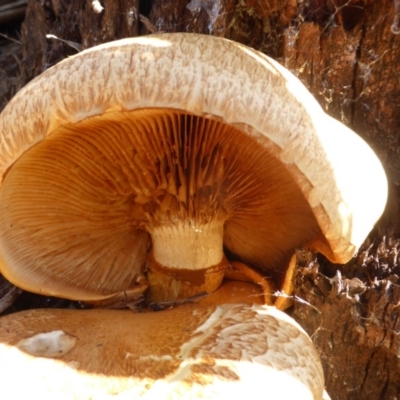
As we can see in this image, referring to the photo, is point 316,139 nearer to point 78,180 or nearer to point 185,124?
point 185,124

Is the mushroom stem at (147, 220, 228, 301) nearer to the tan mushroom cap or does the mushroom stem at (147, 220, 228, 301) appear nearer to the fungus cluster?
the fungus cluster

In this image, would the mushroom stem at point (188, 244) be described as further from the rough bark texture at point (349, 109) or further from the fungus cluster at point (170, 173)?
the rough bark texture at point (349, 109)

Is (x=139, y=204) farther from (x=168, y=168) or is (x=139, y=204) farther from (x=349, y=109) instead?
(x=349, y=109)

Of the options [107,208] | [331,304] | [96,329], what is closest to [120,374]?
[96,329]

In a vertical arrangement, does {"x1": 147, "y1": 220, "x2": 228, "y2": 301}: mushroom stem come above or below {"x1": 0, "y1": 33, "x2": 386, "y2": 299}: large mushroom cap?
below

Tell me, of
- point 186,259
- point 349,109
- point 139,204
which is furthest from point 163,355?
point 349,109

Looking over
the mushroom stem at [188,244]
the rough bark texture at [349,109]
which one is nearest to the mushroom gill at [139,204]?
the mushroom stem at [188,244]

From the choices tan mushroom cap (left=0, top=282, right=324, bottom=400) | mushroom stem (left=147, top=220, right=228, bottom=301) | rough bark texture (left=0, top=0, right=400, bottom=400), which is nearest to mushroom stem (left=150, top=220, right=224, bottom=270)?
mushroom stem (left=147, top=220, right=228, bottom=301)
